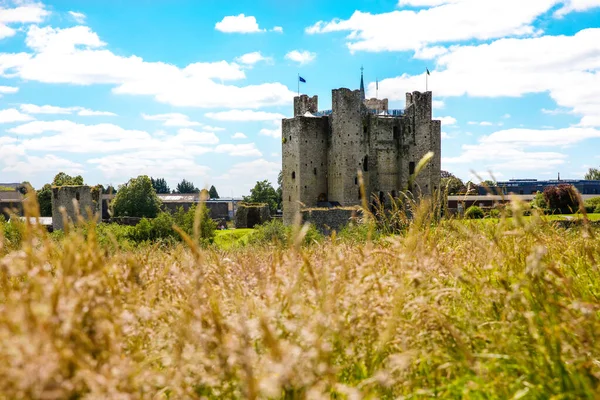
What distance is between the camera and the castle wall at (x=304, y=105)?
1836 inches

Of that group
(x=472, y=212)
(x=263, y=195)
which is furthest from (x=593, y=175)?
(x=472, y=212)

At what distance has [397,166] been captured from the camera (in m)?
44.1

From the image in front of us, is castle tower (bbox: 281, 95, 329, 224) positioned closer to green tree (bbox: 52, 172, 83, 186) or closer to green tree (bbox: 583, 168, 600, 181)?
green tree (bbox: 52, 172, 83, 186)

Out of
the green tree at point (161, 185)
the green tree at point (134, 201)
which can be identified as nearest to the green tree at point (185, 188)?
the green tree at point (161, 185)

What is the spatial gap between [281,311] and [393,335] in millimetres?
519

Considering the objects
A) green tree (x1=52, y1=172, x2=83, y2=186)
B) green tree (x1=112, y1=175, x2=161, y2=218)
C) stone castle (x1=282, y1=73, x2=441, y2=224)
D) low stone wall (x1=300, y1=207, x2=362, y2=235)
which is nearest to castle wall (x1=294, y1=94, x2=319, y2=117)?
stone castle (x1=282, y1=73, x2=441, y2=224)

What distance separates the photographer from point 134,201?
65.2 m

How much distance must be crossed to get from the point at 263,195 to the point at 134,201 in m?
18.8

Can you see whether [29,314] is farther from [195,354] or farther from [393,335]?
[393,335]

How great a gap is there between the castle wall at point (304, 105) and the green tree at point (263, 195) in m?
31.3

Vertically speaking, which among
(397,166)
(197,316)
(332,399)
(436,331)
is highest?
(397,166)

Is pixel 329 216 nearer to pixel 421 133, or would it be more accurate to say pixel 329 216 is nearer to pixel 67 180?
pixel 421 133

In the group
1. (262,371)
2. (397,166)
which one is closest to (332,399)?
(262,371)

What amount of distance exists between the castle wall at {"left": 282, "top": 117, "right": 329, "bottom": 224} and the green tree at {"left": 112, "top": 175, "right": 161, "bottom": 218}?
87.0 ft
